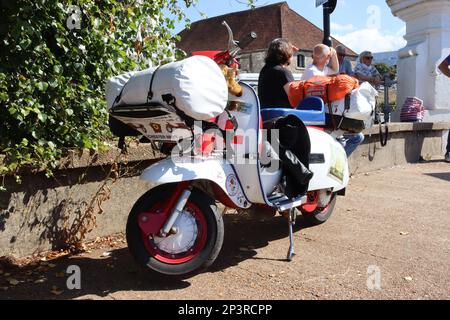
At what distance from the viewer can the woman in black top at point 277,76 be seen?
4.73 m

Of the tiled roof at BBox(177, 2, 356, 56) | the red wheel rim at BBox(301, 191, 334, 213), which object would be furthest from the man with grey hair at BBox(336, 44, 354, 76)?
the tiled roof at BBox(177, 2, 356, 56)

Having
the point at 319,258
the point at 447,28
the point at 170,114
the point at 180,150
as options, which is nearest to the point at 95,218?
the point at 180,150

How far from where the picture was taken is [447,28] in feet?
32.6

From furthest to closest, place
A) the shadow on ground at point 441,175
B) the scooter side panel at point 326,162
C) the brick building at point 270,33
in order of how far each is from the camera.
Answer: the brick building at point 270,33 → the shadow on ground at point 441,175 → the scooter side panel at point 326,162

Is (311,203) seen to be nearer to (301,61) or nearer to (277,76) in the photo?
(277,76)

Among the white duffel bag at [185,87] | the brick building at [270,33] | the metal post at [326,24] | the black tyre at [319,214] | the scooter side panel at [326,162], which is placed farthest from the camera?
the brick building at [270,33]

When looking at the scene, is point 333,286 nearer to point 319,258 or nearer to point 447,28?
point 319,258

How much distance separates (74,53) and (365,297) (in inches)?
119

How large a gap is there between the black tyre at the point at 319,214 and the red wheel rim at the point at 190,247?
153 cm

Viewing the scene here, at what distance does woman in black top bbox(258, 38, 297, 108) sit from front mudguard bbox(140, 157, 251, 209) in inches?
52.6

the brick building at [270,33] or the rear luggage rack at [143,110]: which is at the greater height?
the brick building at [270,33]

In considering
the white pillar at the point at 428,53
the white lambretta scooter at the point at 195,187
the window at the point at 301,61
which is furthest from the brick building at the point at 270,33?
the white lambretta scooter at the point at 195,187

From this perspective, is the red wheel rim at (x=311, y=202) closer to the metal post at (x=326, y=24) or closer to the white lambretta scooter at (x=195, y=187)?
the white lambretta scooter at (x=195, y=187)
